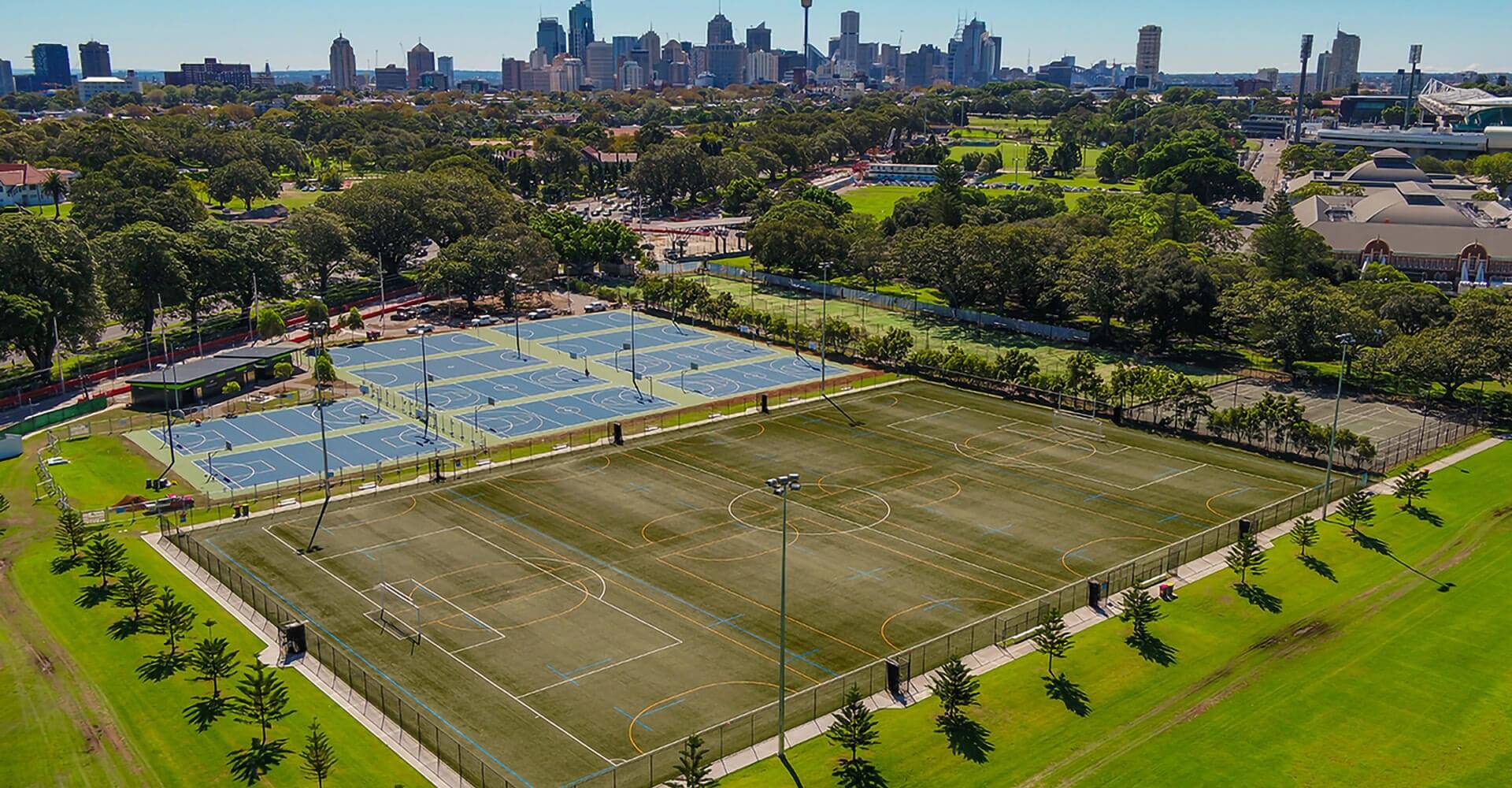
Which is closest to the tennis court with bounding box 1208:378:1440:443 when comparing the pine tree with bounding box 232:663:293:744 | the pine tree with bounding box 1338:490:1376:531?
the pine tree with bounding box 1338:490:1376:531

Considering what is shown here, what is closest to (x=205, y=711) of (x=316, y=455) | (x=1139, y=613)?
(x=316, y=455)

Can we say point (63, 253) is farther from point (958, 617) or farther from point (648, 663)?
point (958, 617)

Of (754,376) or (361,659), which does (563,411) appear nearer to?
(754,376)

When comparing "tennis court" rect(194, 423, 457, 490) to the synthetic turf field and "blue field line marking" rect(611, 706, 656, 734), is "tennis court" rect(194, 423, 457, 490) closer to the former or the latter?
the synthetic turf field

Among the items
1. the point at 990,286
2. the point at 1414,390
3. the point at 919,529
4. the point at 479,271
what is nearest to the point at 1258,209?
the point at 990,286

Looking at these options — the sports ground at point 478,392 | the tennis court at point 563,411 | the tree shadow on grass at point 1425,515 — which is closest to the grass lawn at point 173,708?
the sports ground at point 478,392

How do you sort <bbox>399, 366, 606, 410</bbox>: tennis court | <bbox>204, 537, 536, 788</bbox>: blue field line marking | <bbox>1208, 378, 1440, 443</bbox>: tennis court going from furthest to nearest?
<bbox>399, 366, 606, 410</bbox>: tennis court, <bbox>1208, 378, 1440, 443</bbox>: tennis court, <bbox>204, 537, 536, 788</bbox>: blue field line marking
